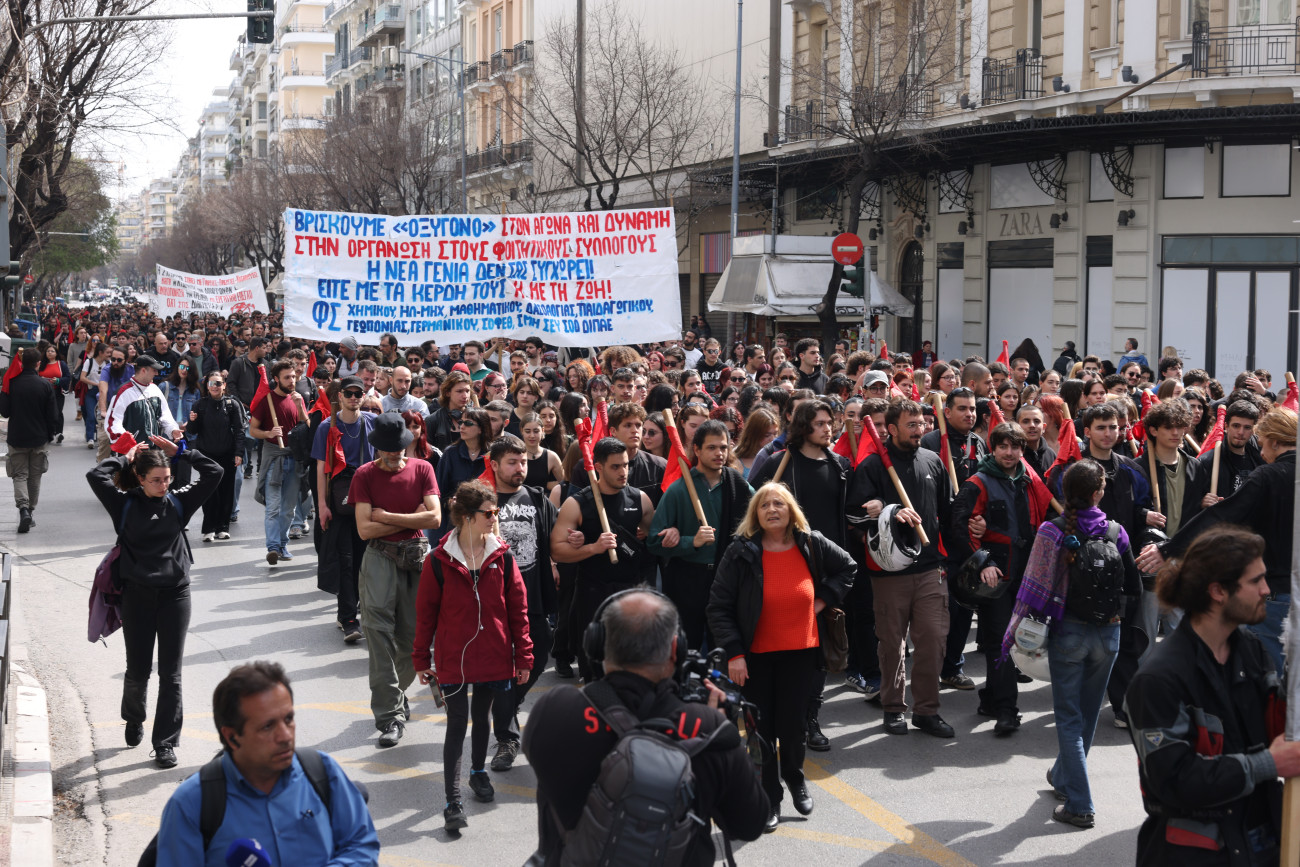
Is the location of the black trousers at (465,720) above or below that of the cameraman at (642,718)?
below

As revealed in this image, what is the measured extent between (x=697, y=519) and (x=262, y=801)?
4.03 m

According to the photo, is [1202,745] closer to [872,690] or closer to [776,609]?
[776,609]

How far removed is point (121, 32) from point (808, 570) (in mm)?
21162

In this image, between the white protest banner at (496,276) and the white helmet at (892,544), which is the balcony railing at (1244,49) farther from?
the white helmet at (892,544)

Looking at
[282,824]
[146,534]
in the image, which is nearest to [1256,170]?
[146,534]

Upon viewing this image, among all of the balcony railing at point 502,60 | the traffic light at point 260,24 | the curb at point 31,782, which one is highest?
the balcony railing at point 502,60

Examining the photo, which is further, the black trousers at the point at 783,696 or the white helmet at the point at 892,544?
the white helmet at the point at 892,544

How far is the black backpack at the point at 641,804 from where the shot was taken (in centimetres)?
329

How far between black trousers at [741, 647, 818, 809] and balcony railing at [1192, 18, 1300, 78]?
1912 centimetres

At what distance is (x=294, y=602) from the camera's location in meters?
10.8

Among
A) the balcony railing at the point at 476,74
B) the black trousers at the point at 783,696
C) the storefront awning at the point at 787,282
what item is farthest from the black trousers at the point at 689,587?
the balcony railing at the point at 476,74

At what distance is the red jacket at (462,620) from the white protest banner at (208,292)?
26.8 metres

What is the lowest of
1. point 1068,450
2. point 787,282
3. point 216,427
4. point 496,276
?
point 216,427

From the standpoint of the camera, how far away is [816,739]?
7305 mm
